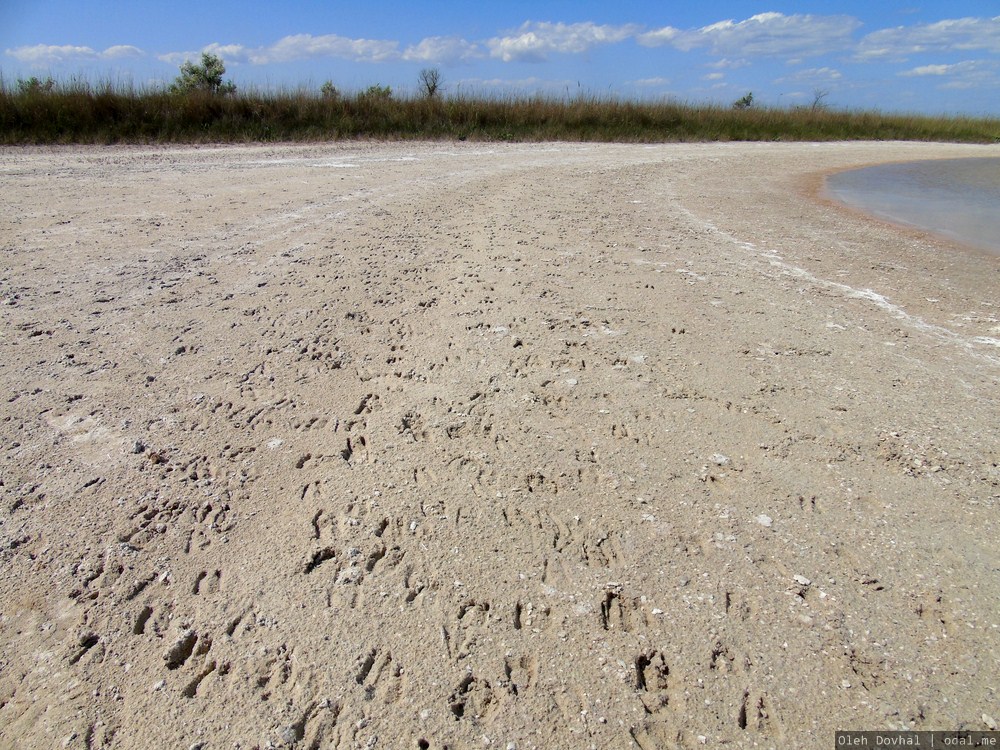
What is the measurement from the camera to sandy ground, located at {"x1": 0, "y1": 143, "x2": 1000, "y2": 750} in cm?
170

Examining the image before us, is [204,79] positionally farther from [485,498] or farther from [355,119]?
[485,498]

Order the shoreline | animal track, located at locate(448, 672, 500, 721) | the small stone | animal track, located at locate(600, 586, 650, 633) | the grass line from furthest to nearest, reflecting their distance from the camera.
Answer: the grass line
the shoreline
the small stone
animal track, located at locate(600, 586, 650, 633)
animal track, located at locate(448, 672, 500, 721)

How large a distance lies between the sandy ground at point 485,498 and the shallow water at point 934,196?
3259mm

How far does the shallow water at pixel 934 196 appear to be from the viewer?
7527 mm

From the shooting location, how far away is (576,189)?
781cm

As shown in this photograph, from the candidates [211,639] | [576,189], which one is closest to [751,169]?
[576,189]

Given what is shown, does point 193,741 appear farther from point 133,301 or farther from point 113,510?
point 133,301

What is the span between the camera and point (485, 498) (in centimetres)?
238

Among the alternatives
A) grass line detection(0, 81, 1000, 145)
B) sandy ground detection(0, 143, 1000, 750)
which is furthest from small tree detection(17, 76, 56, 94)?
sandy ground detection(0, 143, 1000, 750)

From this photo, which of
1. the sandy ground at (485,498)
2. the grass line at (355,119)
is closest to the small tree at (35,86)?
the grass line at (355,119)

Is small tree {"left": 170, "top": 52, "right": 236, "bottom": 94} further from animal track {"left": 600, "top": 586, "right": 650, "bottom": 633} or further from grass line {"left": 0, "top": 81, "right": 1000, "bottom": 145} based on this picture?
animal track {"left": 600, "top": 586, "right": 650, "bottom": 633}

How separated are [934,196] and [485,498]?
35.3ft

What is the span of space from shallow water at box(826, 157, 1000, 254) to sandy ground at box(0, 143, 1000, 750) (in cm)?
326

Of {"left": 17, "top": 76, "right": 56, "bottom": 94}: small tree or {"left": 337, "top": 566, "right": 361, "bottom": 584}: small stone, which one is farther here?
{"left": 17, "top": 76, "right": 56, "bottom": 94}: small tree
